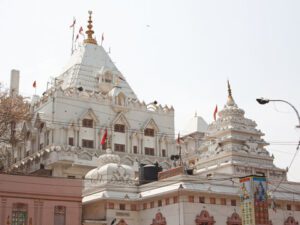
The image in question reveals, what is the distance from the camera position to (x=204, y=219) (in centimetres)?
4234

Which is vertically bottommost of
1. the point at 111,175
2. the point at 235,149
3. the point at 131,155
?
the point at 111,175

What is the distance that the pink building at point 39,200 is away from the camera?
3969 cm

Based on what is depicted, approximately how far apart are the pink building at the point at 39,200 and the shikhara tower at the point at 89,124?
17.5 meters

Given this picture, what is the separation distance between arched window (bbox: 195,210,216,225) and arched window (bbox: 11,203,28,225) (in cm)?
1263

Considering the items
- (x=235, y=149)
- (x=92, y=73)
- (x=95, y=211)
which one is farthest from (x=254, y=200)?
(x=92, y=73)

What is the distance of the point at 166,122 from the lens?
7062cm

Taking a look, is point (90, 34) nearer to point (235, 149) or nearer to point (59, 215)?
point (235, 149)

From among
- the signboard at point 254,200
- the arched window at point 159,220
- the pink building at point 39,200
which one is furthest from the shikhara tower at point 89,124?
the signboard at point 254,200

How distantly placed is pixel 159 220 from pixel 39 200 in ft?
30.9

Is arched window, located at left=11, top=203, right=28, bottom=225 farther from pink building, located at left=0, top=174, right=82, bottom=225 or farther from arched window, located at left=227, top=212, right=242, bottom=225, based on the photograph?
arched window, located at left=227, top=212, right=242, bottom=225

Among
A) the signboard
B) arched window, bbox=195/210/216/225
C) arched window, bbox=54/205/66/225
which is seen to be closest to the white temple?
arched window, bbox=195/210/216/225

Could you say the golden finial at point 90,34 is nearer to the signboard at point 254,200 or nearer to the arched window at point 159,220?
the arched window at point 159,220

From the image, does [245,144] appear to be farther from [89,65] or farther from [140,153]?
[89,65]

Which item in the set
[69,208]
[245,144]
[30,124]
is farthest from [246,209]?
[30,124]
